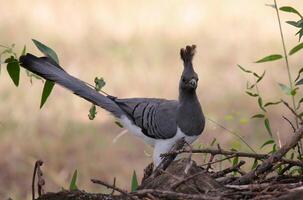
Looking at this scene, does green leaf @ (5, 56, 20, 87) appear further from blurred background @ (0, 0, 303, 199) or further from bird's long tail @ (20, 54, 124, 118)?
blurred background @ (0, 0, 303, 199)

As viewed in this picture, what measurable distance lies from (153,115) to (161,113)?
4cm

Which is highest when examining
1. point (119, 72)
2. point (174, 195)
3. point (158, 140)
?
point (119, 72)

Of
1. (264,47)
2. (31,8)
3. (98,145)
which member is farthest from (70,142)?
(31,8)

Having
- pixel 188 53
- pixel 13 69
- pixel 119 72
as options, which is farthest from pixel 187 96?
pixel 119 72

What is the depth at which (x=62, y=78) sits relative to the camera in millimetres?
3445

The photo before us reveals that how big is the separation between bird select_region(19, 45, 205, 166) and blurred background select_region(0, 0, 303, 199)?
6.95 feet

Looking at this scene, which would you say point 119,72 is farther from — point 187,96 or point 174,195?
point 174,195

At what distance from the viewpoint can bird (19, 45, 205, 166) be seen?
377cm

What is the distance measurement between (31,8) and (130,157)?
3257 mm

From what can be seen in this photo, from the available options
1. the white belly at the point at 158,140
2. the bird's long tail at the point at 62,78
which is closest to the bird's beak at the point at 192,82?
the white belly at the point at 158,140

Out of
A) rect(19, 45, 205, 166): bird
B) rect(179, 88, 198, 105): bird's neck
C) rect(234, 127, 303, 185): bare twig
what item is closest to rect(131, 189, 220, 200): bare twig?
rect(234, 127, 303, 185): bare twig

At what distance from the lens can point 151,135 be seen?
13.4 ft

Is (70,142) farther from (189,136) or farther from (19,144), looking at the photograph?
(189,136)

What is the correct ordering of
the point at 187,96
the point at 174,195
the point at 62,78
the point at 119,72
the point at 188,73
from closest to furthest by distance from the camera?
1. the point at 174,195
2. the point at 62,78
3. the point at 188,73
4. the point at 187,96
5. the point at 119,72
